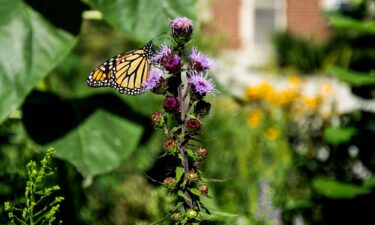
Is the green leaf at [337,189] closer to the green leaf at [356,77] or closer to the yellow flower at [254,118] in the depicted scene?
the green leaf at [356,77]

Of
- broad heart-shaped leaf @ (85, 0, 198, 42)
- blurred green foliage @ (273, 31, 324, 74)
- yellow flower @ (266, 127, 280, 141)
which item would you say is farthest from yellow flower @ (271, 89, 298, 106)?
blurred green foliage @ (273, 31, 324, 74)

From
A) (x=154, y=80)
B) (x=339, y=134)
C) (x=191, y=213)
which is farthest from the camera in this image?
(x=339, y=134)

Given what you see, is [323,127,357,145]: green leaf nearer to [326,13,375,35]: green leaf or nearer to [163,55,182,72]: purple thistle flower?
[326,13,375,35]: green leaf

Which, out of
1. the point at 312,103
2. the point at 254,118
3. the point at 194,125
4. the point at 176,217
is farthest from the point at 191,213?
the point at 312,103

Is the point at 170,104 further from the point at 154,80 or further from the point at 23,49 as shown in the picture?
the point at 23,49

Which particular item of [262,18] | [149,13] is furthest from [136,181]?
[262,18]

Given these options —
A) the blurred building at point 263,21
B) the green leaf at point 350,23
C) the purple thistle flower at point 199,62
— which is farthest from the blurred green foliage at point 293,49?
the purple thistle flower at point 199,62
